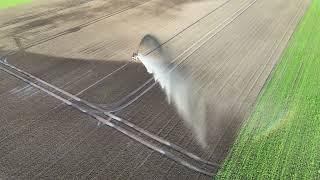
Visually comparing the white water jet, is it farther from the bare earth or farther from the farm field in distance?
the farm field in distance

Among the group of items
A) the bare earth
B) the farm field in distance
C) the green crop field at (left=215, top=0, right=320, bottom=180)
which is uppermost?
the farm field in distance

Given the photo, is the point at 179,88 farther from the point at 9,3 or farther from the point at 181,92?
the point at 9,3

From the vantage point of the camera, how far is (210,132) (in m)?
11.2

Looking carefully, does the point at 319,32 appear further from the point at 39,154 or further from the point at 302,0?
the point at 39,154

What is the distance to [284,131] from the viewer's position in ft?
36.5

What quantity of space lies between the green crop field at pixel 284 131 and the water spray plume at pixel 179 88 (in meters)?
1.49

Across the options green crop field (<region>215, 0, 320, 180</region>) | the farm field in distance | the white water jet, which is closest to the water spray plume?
the white water jet

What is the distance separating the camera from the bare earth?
32.4ft

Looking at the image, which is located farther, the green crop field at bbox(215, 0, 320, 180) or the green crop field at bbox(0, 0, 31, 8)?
the green crop field at bbox(0, 0, 31, 8)

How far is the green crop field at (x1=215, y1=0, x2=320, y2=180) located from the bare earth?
506 mm

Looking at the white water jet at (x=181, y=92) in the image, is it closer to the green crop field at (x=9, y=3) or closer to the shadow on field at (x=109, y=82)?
the shadow on field at (x=109, y=82)

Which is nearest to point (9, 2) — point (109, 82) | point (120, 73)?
point (120, 73)

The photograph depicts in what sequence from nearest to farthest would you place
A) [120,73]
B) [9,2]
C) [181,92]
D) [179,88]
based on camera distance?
[181,92] < [179,88] < [120,73] < [9,2]

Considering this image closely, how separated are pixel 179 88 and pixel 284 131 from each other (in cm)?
467
